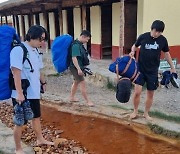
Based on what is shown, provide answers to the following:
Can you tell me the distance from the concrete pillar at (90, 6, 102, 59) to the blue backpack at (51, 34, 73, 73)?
6.53 metres

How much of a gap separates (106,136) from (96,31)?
798 centimetres

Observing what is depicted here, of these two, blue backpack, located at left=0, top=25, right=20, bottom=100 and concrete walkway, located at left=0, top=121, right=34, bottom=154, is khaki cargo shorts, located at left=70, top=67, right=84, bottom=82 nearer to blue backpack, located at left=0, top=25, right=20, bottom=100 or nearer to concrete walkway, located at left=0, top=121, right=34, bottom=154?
concrete walkway, located at left=0, top=121, right=34, bottom=154

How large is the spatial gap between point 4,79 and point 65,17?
12419 mm

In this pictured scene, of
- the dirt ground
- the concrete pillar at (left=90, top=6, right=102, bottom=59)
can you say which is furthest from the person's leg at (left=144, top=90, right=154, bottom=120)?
the concrete pillar at (left=90, top=6, right=102, bottom=59)

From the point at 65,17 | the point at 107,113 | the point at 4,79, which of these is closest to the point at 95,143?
the point at 107,113

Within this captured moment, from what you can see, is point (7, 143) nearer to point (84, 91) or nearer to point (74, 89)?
point (84, 91)

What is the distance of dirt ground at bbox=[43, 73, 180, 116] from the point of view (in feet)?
19.0

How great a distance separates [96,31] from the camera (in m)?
12.1

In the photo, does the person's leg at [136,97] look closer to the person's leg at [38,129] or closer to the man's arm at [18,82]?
the person's leg at [38,129]

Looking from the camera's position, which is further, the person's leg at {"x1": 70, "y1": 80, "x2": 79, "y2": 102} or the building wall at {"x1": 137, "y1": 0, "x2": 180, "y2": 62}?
the building wall at {"x1": 137, "y1": 0, "x2": 180, "y2": 62}

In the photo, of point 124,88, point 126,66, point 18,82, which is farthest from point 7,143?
point 126,66

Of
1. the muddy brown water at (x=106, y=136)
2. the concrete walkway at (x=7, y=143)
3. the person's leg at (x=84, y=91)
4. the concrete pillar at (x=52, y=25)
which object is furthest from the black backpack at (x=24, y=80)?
the concrete pillar at (x=52, y=25)

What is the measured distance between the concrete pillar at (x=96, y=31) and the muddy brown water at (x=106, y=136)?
21.4ft

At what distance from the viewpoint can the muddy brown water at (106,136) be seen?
4191 millimetres
